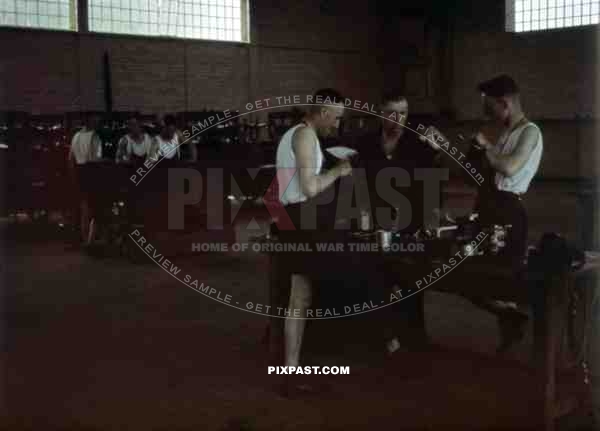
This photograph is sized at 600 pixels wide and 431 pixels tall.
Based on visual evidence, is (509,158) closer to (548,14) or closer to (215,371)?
(215,371)

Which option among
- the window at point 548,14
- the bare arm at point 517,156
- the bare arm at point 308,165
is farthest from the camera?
the window at point 548,14

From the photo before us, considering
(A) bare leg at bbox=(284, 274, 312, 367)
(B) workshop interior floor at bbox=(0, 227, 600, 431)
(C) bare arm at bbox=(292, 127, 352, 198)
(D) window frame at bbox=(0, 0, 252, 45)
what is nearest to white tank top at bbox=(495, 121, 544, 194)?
(C) bare arm at bbox=(292, 127, 352, 198)

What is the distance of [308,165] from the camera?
4203mm

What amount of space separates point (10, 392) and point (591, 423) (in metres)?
3.49

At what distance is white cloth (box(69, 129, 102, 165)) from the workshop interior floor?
3131mm

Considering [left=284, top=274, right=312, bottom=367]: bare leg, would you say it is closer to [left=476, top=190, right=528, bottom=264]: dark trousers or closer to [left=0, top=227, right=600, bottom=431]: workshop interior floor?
[left=0, top=227, right=600, bottom=431]: workshop interior floor

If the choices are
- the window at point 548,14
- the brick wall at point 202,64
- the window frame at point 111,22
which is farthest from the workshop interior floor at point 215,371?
the window at point 548,14

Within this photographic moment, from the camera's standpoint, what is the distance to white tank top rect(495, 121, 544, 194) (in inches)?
179

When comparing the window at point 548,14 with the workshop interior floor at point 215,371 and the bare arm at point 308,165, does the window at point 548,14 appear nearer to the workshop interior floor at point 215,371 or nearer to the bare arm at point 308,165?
the workshop interior floor at point 215,371

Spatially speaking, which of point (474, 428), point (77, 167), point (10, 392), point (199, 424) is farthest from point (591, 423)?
point (77, 167)

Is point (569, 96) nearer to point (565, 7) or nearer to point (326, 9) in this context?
point (565, 7)

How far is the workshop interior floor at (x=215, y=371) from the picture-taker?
4.27 m

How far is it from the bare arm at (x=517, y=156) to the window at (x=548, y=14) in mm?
16945

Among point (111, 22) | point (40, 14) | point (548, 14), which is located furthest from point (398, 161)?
point (548, 14)
